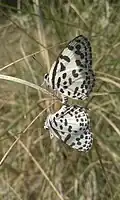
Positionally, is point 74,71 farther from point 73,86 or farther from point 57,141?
point 57,141

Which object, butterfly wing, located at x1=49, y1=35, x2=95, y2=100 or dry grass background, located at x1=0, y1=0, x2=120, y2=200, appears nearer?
butterfly wing, located at x1=49, y1=35, x2=95, y2=100

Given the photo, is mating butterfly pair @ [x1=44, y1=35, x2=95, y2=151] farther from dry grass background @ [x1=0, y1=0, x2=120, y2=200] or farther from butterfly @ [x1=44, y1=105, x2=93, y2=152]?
dry grass background @ [x1=0, y1=0, x2=120, y2=200]

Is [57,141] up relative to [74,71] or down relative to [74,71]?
down

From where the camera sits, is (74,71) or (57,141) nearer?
(74,71)

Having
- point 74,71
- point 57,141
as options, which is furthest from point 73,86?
point 57,141

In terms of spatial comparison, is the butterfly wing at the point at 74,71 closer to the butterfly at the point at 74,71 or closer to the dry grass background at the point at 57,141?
the butterfly at the point at 74,71

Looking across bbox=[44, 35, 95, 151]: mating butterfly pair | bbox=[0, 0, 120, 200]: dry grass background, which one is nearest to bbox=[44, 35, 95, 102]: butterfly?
bbox=[44, 35, 95, 151]: mating butterfly pair

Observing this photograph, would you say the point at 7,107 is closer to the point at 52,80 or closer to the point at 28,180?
the point at 28,180
